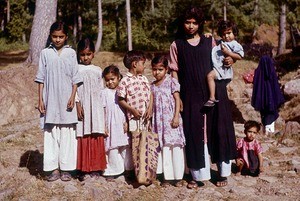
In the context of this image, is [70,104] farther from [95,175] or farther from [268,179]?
[268,179]

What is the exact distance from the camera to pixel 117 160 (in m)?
4.48

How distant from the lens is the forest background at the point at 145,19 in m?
22.3

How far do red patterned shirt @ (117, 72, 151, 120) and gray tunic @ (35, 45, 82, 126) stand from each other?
0.47 m

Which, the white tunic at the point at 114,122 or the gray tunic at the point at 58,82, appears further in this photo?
the white tunic at the point at 114,122

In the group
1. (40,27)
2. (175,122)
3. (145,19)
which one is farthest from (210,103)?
(145,19)

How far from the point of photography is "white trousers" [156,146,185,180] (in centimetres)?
438

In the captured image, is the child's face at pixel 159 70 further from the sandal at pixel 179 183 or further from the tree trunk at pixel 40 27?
the tree trunk at pixel 40 27

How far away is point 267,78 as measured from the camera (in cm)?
717

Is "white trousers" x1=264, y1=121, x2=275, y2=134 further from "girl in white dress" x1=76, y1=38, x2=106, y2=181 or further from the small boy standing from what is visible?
"girl in white dress" x1=76, y1=38, x2=106, y2=181

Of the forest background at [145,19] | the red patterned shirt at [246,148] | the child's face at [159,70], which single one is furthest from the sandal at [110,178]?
the forest background at [145,19]

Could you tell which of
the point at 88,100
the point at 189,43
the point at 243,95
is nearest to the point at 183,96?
the point at 189,43

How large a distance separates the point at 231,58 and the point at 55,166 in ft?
7.22

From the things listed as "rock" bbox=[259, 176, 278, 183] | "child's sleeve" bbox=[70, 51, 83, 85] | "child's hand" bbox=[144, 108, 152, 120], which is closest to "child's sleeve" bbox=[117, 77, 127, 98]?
"child's hand" bbox=[144, 108, 152, 120]

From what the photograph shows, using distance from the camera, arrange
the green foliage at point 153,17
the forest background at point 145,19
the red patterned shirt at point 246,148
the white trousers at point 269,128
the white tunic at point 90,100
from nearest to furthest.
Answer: the white tunic at point 90,100 < the red patterned shirt at point 246,148 < the white trousers at point 269,128 < the forest background at point 145,19 < the green foliage at point 153,17
